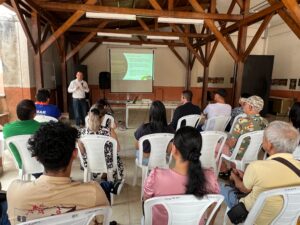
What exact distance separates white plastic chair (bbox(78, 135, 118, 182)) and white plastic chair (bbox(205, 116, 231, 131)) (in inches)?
66.8

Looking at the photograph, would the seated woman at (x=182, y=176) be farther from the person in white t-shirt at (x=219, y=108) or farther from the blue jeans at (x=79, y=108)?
the blue jeans at (x=79, y=108)

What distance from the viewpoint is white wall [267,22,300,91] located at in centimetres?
722

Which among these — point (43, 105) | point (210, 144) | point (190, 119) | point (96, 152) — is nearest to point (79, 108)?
point (43, 105)

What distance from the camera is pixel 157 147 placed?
2.24 metres

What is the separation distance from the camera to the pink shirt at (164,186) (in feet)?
3.77

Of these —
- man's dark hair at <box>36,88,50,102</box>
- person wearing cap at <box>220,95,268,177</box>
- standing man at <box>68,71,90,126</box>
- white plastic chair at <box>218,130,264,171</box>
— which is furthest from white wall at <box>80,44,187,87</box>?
white plastic chair at <box>218,130,264,171</box>

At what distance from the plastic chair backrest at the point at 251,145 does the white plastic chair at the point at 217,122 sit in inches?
35.3

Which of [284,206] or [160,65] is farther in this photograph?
[160,65]

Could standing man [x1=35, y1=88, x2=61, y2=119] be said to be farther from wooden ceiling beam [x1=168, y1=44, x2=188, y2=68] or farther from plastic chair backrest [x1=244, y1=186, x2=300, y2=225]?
wooden ceiling beam [x1=168, y1=44, x2=188, y2=68]

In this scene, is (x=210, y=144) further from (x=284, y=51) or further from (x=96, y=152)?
(x=284, y=51)

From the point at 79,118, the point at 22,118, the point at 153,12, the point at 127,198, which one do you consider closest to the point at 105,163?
the point at 127,198

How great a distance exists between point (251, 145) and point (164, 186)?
1594 mm

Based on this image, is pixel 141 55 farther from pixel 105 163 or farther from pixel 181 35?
pixel 105 163

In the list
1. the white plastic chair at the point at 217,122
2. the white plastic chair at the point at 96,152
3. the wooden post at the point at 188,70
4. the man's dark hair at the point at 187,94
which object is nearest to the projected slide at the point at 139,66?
the wooden post at the point at 188,70
